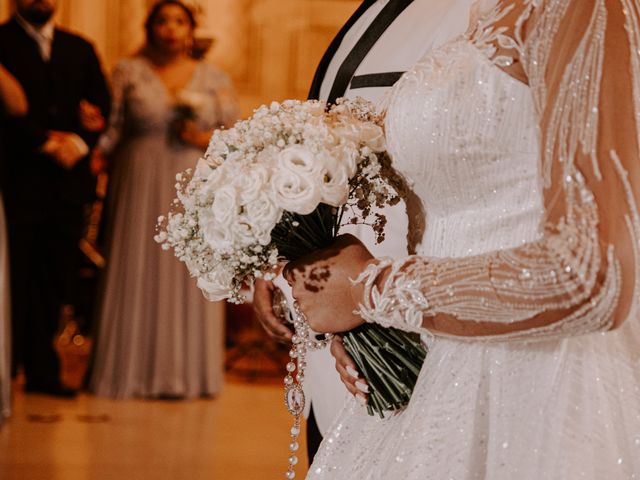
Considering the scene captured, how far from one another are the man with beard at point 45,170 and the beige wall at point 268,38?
14.3 ft

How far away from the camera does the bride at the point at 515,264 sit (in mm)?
1262

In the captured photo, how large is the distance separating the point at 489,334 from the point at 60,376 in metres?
5.29

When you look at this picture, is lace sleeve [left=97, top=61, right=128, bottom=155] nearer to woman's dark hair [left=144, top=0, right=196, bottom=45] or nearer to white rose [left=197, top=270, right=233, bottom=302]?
woman's dark hair [left=144, top=0, right=196, bottom=45]

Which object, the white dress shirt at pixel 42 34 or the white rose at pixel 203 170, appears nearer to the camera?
the white rose at pixel 203 170

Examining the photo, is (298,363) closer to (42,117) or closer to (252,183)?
(252,183)

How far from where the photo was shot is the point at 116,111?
654cm

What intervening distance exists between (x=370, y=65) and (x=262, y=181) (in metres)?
0.75

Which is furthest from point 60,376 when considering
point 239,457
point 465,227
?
point 465,227

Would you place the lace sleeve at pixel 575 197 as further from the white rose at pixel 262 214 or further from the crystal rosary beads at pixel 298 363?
the crystal rosary beads at pixel 298 363

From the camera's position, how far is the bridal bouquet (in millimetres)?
1435

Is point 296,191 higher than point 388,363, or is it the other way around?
point 296,191

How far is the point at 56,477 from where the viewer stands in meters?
4.33

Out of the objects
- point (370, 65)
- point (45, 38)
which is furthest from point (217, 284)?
point (45, 38)

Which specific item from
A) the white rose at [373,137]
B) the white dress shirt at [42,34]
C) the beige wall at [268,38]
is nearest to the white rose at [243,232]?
the white rose at [373,137]
